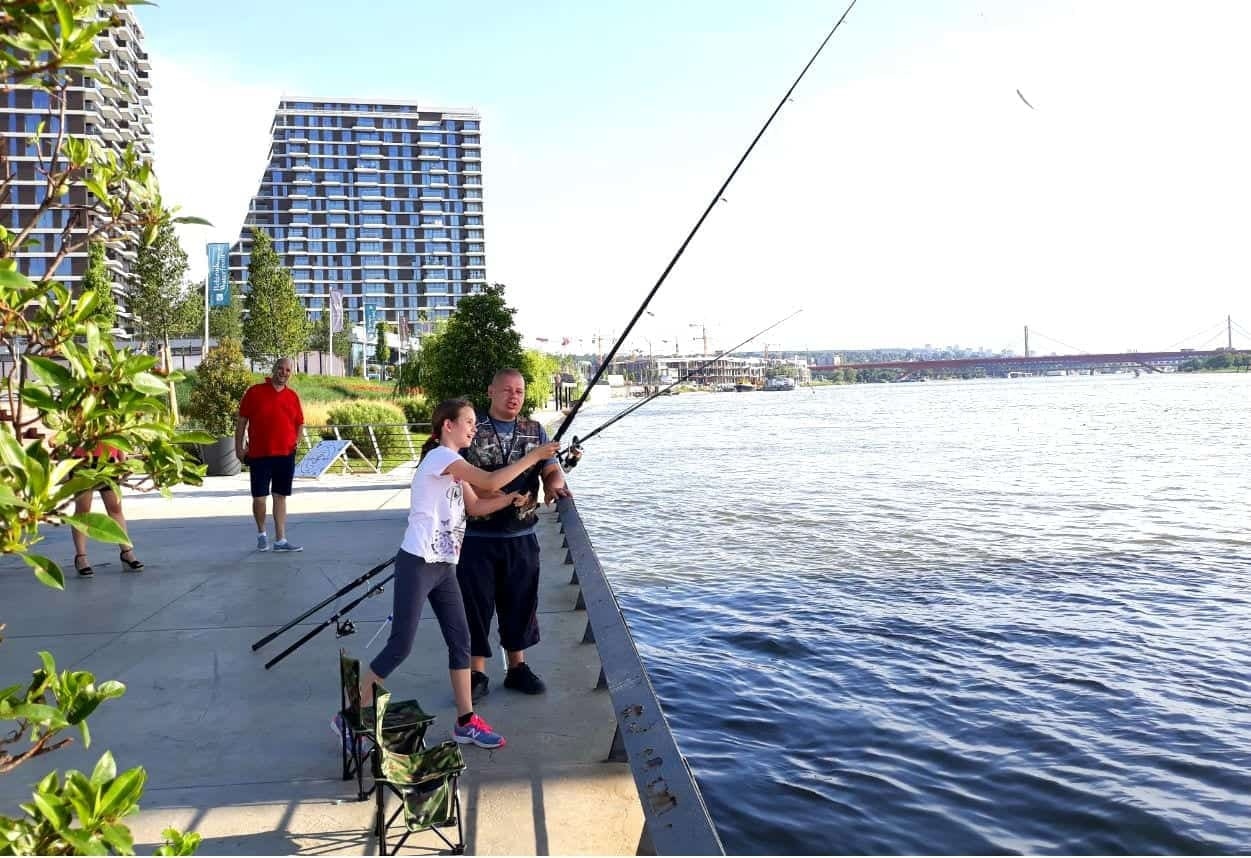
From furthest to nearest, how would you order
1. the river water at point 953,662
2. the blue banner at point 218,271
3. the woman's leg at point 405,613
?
the blue banner at point 218,271 < the river water at point 953,662 < the woman's leg at point 405,613

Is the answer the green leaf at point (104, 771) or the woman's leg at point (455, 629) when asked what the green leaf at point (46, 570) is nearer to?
the green leaf at point (104, 771)

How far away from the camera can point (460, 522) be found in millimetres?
4648

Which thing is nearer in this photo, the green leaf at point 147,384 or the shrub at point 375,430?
the green leaf at point 147,384

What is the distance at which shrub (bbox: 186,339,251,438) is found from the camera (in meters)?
20.5

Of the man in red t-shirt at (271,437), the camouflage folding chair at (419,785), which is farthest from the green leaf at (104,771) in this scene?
the man in red t-shirt at (271,437)

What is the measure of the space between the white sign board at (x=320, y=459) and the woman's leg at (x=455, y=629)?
39.9 ft

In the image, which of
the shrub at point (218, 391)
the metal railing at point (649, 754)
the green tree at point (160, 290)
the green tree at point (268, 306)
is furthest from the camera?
the green tree at point (268, 306)

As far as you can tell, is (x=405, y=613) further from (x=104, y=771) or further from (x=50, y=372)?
(x=50, y=372)

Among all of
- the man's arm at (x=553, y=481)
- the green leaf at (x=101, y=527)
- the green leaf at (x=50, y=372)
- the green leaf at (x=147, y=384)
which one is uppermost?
the green leaf at (x=50, y=372)

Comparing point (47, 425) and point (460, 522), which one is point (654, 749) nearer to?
point (460, 522)

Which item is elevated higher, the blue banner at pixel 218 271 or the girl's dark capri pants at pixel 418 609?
the blue banner at pixel 218 271

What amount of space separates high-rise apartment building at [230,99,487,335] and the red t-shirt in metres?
139

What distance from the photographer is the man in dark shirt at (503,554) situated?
5258 mm

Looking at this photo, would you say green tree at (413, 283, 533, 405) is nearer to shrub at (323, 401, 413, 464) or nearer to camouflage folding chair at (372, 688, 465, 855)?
shrub at (323, 401, 413, 464)
